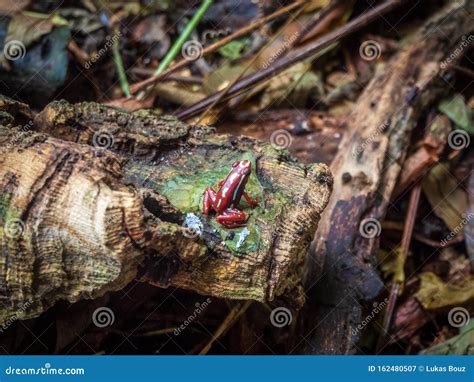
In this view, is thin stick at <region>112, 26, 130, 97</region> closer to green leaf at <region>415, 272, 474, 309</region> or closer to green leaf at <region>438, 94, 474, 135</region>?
green leaf at <region>438, 94, 474, 135</region>

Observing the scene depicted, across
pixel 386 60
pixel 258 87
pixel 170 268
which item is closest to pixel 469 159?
pixel 386 60

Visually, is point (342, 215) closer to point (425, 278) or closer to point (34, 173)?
point (425, 278)

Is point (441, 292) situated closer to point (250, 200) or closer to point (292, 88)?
point (250, 200)

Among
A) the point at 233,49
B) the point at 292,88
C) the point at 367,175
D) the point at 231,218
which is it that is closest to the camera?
the point at 231,218

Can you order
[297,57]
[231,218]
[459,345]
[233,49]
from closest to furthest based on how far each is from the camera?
1. [231,218]
2. [459,345]
3. [297,57]
4. [233,49]

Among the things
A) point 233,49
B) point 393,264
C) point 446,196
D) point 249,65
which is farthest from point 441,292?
point 233,49

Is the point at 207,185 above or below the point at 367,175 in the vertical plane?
below
